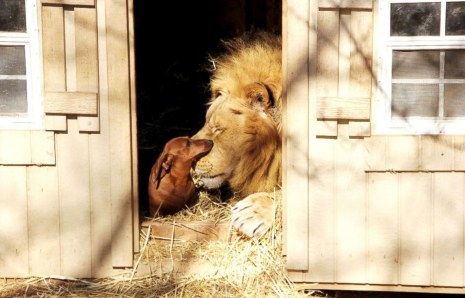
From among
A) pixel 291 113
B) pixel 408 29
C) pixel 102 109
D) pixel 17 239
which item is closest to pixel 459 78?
pixel 408 29

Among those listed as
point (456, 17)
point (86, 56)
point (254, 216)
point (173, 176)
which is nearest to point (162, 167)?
point (173, 176)

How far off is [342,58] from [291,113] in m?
0.43

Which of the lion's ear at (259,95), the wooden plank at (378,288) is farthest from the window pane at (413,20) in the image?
the wooden plank at (378,288)

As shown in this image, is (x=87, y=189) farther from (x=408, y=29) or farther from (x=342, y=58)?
(x=408, y=29)

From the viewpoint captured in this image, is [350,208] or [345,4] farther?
[350,208]

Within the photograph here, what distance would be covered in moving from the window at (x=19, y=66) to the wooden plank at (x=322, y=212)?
5.47 ft

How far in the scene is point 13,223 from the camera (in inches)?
168

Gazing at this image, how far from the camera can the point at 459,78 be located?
405 cm

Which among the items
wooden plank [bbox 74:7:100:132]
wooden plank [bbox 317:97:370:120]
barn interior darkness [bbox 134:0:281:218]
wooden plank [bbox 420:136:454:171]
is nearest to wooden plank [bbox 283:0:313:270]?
wooden plank [bbox 317:97:370:120]

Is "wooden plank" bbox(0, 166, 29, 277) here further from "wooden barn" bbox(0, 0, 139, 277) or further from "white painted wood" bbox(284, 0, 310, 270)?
"white painted wood" bbox(284, 0, 310, 270)

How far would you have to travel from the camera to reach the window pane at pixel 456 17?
3.99m

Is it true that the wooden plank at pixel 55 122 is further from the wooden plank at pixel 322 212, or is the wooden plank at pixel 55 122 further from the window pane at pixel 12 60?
the wooden plank at pixel 322 212

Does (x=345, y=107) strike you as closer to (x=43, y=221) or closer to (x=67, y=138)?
(x=67, y=138)

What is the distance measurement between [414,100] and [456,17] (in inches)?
20.5
